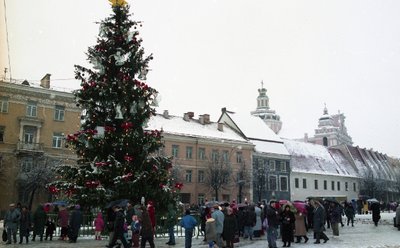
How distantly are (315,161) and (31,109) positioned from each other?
138 feet

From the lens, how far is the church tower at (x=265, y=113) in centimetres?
11712

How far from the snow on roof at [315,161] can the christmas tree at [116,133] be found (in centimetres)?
4416

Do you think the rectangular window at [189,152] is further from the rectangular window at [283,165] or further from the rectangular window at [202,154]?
the rectangular window at [283,165]

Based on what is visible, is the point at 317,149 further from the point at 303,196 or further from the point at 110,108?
the point at 110,108

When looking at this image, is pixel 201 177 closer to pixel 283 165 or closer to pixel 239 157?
pixel 239 157

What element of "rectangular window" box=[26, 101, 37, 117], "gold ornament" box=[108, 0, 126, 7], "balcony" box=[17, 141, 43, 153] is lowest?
"balcony" box=[17, 141, 43, 153]

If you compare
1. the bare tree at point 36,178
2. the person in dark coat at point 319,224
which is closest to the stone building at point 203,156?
the bare tree at point 36,178

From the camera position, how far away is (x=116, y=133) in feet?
64.6

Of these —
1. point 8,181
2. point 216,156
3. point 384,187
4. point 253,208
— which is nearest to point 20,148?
point 8,181

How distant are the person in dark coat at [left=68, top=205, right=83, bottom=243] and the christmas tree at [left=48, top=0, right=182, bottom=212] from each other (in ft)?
1.89

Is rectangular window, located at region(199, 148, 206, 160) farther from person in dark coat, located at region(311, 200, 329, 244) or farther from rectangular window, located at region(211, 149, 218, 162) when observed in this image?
person in dark coat, located at region(311, 200, 329, 244)

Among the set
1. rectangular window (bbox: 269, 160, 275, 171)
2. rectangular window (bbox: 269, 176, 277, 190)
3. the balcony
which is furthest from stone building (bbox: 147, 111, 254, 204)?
the balcony

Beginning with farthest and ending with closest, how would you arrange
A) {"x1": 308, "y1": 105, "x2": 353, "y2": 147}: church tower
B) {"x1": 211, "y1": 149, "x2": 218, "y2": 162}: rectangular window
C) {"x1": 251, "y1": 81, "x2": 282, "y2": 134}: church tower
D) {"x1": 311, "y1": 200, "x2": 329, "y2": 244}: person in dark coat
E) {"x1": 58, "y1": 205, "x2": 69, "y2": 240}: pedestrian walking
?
{"x1": 308, "y1": 105, "x2": 353, "y2": 147}: church tower, {"x1": 251, "y1": 81, "x2": 282, "y2": 134}: church tower, {"x1": 211, "y1": 149, "x2": 218, "y2": 162}: rectangular window, {"x1": 58, "y1": 205, "x2": 69, "y2": 240}: pedestrian walking, {"x1": 311, "y1": 200, "x2": 329, "y2": 244}: person in dark coat

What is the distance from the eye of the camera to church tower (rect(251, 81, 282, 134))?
11712 centimetres
